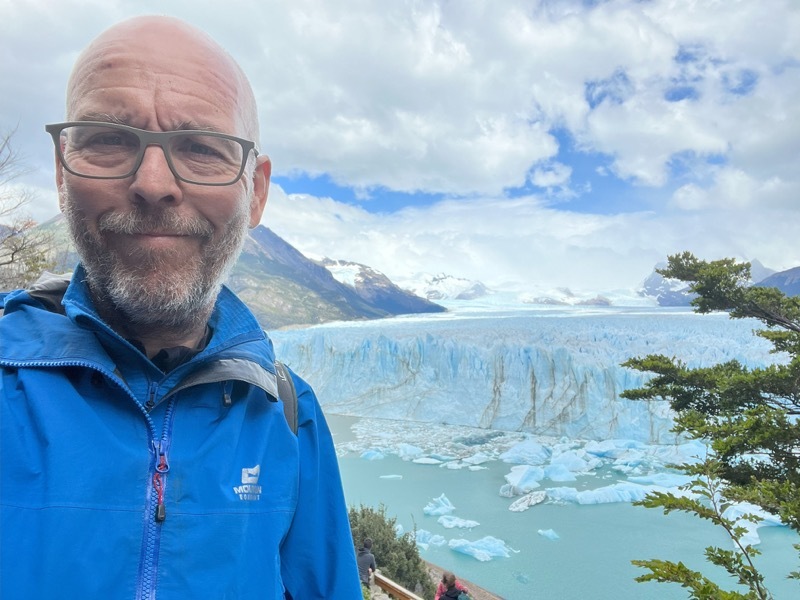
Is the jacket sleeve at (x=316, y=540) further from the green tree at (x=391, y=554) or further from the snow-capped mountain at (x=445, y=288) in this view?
the snow-capped mountain at (x=445, y=288)

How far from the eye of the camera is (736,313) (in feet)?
22.5

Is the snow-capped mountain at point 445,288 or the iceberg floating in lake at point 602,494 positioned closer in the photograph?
the iceberg floating in lake at point 602,494

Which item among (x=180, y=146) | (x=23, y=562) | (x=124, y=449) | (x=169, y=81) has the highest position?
(x=169, y=81)

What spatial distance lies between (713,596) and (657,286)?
5702 cm

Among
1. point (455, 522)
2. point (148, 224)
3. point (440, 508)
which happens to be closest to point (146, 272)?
point (148, 224)

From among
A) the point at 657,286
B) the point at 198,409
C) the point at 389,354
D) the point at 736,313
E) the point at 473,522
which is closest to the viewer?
the point at 198,409

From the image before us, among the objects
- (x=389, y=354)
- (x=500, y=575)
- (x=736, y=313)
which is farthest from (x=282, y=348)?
(x=736, y=313)

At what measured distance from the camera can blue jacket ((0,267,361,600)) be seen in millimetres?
597

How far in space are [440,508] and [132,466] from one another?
39.1 ft

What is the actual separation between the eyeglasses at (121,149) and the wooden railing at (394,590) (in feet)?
18.1

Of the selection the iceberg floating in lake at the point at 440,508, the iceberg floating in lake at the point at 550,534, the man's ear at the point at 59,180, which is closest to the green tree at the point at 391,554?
the iceberg floating in lake at the point at 550,534

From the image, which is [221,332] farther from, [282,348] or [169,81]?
[282,348]

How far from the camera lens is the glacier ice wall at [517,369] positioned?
1584 centimetres

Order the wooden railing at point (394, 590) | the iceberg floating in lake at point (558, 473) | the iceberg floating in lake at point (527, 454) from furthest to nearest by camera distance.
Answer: the iceberg floating in lake at point (527, 454), the iceberg floating in lake at point (558, 473), the wooden railing at point (394, 590)
